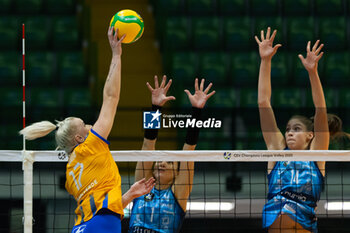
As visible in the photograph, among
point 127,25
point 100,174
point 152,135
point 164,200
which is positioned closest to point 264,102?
point 152,135

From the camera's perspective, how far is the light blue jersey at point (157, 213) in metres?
5.17

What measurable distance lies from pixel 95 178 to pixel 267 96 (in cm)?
195

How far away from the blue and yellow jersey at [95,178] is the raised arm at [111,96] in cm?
5

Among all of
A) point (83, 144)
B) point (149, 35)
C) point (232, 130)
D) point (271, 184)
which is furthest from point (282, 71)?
point (83, 144)

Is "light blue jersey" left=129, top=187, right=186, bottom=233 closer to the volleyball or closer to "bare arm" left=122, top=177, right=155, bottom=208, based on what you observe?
"bare arm" left=122, top=177, right=155, bottom=208

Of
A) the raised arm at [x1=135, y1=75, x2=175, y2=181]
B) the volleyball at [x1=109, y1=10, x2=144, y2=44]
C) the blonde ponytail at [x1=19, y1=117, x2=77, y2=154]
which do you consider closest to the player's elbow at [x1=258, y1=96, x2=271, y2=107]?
the raised arm at [x1=135, y1=75, x2=175, y2=181]

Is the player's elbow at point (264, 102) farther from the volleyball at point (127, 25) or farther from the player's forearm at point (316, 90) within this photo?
the volleyball at point (127, 25)

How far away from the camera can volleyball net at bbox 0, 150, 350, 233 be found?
18.0 feet

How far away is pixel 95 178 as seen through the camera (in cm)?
400

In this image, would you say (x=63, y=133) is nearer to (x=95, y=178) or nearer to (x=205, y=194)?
(x=95, y=178)

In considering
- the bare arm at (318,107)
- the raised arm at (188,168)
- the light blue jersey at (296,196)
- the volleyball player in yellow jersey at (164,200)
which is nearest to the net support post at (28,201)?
the volleyball player in yellow jersey at (164,200)

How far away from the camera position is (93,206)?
397cm

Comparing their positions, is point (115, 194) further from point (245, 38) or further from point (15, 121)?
point (245, 38)

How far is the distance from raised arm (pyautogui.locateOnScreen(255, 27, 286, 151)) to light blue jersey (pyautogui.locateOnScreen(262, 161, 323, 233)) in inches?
15.1
